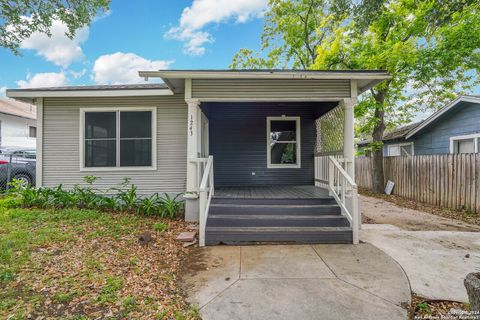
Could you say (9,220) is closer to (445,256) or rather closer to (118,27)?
(445,256)

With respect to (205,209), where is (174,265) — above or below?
below

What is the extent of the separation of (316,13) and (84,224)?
13618 mm

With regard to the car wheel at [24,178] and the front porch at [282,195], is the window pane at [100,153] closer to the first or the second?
the front porch at [282,195]

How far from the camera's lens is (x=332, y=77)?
16.2 feet

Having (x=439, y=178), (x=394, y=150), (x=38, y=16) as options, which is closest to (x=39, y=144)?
(x=38, y=16)

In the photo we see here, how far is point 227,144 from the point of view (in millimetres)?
7730

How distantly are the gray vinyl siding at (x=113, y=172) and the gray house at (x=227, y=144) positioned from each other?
1.0 inches

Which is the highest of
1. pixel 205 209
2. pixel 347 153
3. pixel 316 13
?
pixel 316 13

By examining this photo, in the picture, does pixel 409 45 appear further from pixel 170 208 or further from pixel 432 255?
pixel 170 208

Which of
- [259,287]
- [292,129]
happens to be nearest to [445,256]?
[259,287]

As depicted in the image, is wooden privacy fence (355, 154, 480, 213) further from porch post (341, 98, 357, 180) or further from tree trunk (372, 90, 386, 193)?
porch post (341, 98, 357, 180)

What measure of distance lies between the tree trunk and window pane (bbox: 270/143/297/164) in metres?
4.34

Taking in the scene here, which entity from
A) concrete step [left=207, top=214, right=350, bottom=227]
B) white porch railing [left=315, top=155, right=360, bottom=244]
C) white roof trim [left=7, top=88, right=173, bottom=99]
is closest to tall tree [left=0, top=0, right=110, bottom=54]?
white roof trim [left=7, top=88, right=173, bottom=99]

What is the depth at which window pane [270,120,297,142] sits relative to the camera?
304 inches
